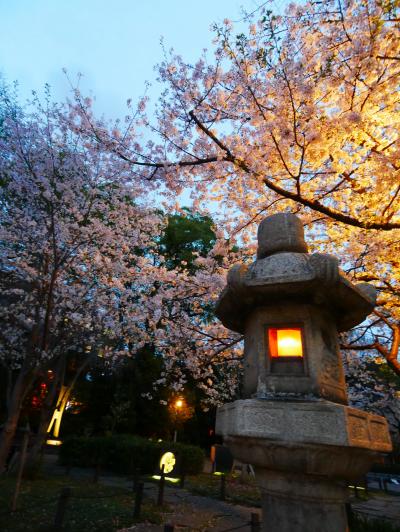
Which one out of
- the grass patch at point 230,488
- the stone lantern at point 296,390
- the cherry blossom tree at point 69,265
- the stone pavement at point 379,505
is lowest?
the stone pavement at point 379,505

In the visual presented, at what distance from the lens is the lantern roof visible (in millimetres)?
3189

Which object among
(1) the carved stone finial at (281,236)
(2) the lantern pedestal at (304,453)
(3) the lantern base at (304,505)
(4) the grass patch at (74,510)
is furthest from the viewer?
(4) the grass patch at (74,510)

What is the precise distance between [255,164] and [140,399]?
53.9 ft

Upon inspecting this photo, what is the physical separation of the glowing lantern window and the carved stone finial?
968 mm

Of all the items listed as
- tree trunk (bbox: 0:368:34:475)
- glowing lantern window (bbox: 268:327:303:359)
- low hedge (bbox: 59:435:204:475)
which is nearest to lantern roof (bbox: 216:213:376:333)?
glowing lantern window (bbox: 268:327:303:359)

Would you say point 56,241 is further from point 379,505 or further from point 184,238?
point 379,505

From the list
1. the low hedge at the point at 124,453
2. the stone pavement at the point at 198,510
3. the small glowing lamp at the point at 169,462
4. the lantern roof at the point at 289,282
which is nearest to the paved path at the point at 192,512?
the stone pavement at the point at 198,510

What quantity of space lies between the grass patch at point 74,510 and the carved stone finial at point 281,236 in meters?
5.62

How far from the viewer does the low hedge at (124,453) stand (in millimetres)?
14211

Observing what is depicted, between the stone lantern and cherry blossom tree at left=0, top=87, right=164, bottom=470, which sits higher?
cherry blossom tree at left=0, top=87, right=164, bottom=470

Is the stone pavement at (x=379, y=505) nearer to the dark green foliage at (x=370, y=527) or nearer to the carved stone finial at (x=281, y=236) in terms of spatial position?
the dark green foliage at (x=370, y=527)

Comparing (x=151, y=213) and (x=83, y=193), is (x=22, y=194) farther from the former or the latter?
(x=151, y=213)

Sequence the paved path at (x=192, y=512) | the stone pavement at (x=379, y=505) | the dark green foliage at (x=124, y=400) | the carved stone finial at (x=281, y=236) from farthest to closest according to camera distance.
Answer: the dark green foliage at (x=124, y=400)
the stone pavement at (x=379, y=505)
the paved path at (x=192, y=512)
the carved stone finial at (x=281, y=236)

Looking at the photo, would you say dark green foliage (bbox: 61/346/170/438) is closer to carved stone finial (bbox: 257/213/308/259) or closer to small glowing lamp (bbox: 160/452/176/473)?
small glowing lamp (bbox: 160/452/176/473)
